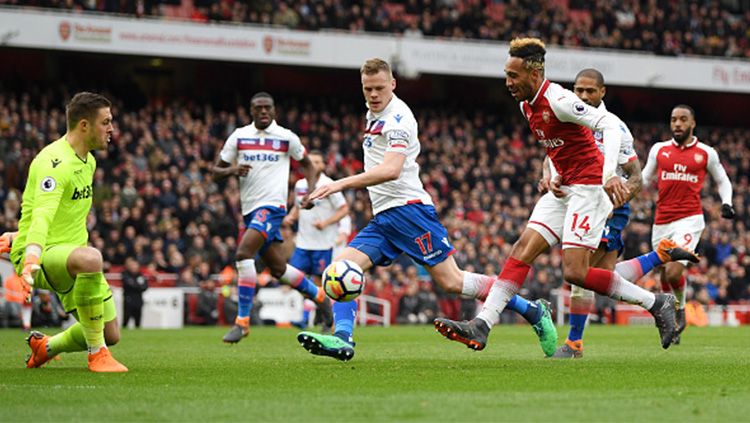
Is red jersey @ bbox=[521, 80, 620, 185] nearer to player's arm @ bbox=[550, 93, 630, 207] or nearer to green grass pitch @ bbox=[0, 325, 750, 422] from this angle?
player's arm @ bbox=[550, 93, 630, 207]

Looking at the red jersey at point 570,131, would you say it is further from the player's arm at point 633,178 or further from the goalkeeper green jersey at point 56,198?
the goalkeeper green jersey at point 56,198

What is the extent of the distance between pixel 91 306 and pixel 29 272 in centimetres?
102

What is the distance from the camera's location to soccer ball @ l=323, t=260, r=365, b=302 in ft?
30.0

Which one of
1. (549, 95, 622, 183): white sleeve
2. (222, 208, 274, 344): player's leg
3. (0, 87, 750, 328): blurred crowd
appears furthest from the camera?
(0, 87, 750, 328): blurred crowd

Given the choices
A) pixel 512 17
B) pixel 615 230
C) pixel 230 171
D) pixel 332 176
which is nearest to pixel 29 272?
pixel 615 230

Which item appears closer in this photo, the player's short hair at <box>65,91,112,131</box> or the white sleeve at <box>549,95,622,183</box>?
the player's short hair at <box>65,91,112,131</box>

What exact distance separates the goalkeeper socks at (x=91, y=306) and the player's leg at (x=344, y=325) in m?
1.40

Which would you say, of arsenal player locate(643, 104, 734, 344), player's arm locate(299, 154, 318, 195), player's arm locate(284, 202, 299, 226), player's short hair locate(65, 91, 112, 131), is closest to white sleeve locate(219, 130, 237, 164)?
player's arm locate(299, 154, 318, 195)

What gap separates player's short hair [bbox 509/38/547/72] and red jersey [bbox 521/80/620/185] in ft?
0.60

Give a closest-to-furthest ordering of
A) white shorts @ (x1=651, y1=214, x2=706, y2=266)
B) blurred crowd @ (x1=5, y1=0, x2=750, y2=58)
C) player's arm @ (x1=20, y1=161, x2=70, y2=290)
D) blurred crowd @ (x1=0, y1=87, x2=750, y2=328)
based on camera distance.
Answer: player's arm @ (x1=20, y1=161, x2=70, y2=290)
white shorts @ (x1=651, y1=214, x2=706, y2=266)
blurred crowd @ (x1=0, y1=87, x2=750, y2=328)
blurred crowd @ (x1=5, y1=0, x2=750, y2=58)

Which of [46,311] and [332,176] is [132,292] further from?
[332,176]

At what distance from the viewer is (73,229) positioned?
8.66 m

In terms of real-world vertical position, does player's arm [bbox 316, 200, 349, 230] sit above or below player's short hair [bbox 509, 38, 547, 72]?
below

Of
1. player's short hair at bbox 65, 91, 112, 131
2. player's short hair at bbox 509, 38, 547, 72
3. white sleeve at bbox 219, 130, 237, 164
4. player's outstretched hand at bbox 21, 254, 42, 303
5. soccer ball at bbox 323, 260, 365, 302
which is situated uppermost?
player's short hair at bbox 509, 38, 547, 72
